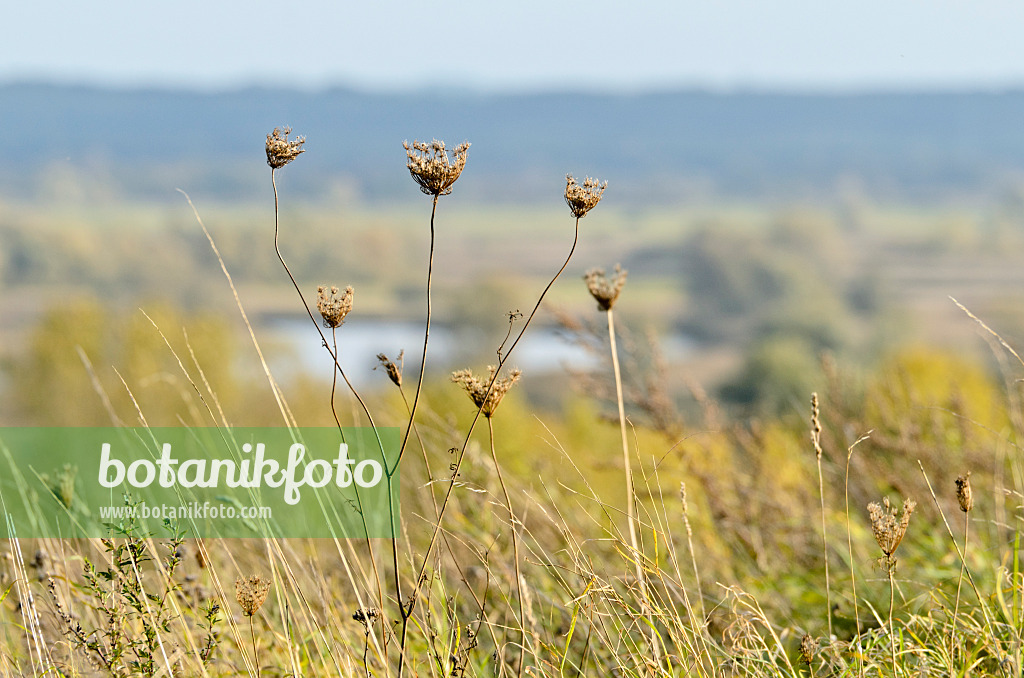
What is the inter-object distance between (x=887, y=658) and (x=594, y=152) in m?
185

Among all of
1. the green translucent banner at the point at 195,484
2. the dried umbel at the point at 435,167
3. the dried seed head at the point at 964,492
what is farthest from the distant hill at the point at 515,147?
the dried seed head at the point at 964,492

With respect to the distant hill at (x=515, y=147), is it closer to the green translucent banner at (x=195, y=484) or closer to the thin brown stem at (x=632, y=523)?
the green translucent banner at (x=195, y=484)

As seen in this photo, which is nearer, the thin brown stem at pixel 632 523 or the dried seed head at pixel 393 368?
the dried seed head at pixel 393 368

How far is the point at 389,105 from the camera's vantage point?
197m

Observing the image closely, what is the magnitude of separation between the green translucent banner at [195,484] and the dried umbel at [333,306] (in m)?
0.47

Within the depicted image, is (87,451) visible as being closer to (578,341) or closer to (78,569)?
(78,569)

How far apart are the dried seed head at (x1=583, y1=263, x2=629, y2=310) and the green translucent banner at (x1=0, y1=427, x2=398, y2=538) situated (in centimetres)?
56

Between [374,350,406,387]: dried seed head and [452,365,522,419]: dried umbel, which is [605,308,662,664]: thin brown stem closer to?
[452,365,522,419]: dried umbel

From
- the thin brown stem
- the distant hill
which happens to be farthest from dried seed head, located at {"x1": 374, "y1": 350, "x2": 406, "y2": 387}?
the distant hill

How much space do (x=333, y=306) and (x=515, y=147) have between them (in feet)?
643

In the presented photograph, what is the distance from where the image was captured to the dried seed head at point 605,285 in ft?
6.28

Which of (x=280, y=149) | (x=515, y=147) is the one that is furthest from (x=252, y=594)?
(x=515, y=147)

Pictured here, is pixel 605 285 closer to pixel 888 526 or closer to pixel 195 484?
pixel 888 526

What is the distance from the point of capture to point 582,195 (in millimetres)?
1529
